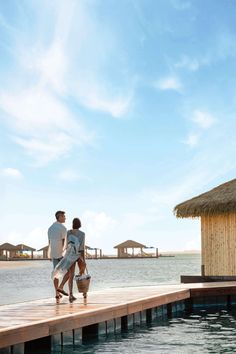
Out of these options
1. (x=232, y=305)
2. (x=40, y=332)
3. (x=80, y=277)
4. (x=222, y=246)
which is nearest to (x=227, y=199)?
(x=222, y=246)

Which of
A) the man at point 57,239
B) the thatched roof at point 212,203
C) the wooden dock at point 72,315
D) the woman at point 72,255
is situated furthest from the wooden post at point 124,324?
the thatched roof at point 212,203

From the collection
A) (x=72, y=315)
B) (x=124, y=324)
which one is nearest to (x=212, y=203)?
(x=124, y=324)

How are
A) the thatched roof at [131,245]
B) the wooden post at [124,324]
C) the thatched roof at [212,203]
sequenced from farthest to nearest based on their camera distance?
Answer: the thatched roof at [131,245]
the thatched roof at [212,203]
the wooden post at [124,324]

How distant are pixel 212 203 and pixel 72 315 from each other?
9.62 m

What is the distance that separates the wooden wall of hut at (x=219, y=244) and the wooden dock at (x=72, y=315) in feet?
12.9

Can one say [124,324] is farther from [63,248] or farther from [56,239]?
[56,239]

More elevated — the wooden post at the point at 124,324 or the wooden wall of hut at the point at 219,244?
the wooden wall of hut at the point at 219,244

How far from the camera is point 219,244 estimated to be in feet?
64.7

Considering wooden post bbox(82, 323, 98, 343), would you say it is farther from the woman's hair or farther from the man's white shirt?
the woman's hair

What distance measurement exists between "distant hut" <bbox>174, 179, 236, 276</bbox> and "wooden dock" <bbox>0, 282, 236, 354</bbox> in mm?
3936

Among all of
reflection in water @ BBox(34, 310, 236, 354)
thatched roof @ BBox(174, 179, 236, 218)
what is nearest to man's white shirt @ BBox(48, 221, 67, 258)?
reflection in water @ BBox(34, 310, 236, 354)

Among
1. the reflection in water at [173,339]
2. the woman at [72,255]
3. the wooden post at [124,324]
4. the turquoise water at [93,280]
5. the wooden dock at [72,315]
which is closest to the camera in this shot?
the wooden dock at [72,315]

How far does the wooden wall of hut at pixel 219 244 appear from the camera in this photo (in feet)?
63.6

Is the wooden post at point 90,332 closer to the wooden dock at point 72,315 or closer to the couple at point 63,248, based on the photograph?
the wooden dock at point 72,315
